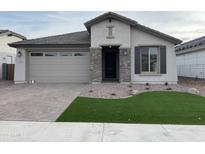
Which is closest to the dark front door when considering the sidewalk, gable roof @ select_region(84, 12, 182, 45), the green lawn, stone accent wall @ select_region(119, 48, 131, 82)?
stone accent wall @ select_region(119, 48, 131, 82)

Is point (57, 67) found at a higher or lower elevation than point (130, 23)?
lower

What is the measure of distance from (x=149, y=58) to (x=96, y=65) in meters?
4.03

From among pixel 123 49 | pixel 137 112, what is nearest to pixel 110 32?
pixel 123 49

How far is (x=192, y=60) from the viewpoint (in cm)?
2427

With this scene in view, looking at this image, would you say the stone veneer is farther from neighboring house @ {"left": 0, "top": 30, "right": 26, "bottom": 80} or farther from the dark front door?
neighboring house @ {"left": 0, "top": 30, "right": 26, "bottom": 80}

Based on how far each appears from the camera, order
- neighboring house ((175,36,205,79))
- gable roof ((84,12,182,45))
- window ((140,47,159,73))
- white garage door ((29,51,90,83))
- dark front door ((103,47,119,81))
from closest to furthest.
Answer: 1. gable roof ((84,12,182,45))
2. window ((140,47,159,73))
3. white garage door ((29,51,90,83))
4. dark front door ((103,47,119,81))
5. neighboring house ((175,36,205,79))

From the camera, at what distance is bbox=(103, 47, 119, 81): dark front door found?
19438mm

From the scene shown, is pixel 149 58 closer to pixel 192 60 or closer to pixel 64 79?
pixel 64 79

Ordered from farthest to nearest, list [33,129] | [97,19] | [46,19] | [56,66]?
[46,19]
[56,66]
[97,19]
[33,129]

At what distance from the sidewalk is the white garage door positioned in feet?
38.7
